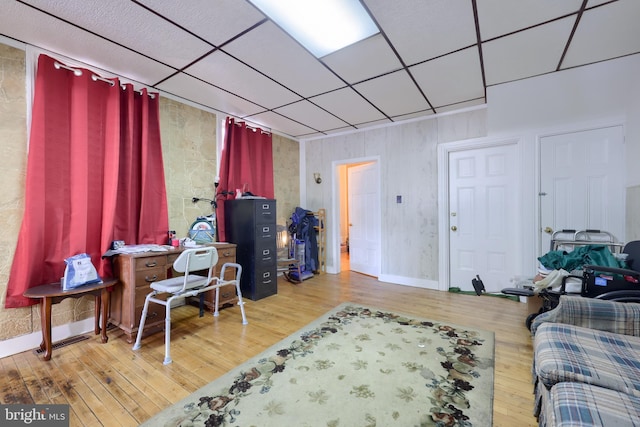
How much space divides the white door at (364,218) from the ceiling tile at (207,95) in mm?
2192

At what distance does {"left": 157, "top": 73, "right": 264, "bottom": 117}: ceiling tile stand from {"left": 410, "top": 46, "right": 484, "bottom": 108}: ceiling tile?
2.08m

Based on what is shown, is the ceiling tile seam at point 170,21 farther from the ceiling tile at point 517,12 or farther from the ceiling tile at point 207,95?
the ceiling tile at point 517,12

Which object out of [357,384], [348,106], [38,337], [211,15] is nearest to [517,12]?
[348,106]

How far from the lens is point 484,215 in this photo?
3.54 meters

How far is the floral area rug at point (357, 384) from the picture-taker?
1.45 metres

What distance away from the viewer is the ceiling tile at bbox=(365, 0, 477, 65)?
70.4 inches


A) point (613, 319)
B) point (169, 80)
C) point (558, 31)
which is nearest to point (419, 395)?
point (613, 319)

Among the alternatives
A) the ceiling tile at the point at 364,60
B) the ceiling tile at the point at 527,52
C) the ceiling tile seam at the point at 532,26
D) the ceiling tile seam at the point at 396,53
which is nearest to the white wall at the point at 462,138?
the ceiling tile at the point at 527,52

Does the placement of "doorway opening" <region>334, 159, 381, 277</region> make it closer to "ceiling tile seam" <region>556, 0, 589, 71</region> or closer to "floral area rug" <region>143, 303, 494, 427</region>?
"floral area rug" <region>143, 303, 494, 427</region>

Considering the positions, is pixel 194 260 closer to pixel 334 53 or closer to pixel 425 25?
pixel 334 53

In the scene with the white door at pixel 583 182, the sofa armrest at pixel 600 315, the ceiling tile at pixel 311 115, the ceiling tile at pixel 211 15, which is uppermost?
the ceiling tile at pixel 311 115

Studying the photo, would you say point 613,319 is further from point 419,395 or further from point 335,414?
point 335,414

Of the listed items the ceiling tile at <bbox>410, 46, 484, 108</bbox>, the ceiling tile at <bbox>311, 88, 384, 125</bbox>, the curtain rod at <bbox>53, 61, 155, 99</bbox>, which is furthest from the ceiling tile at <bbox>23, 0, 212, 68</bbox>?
the ceiling tile at <bbox>410, 46, 484, 108</bbox>

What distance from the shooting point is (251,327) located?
262cm
